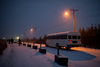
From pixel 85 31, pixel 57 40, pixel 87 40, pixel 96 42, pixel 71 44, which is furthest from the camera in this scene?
pixel 85 31

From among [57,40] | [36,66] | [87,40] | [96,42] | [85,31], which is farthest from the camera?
[85,31]

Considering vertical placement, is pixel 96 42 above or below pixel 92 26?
below

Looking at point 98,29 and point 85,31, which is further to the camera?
point 85,31

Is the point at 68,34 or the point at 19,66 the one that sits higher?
the point at 68,34

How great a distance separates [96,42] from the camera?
67.7 feet

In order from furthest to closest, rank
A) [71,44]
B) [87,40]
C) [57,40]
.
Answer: [87,40], [57,40], [71,44]

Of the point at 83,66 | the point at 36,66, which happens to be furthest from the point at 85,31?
the point at 36,66

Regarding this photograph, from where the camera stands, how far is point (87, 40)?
2214cm

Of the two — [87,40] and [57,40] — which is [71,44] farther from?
[87,40]

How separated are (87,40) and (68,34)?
8.56m

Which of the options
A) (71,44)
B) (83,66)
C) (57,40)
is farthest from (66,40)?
(83,66)

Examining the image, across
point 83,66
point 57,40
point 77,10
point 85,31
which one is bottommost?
point 83,66

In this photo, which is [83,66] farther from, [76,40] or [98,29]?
[98,29]

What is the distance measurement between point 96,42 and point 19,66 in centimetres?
1905
